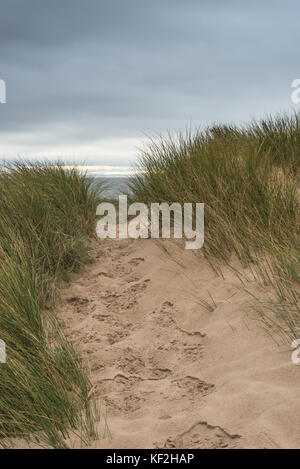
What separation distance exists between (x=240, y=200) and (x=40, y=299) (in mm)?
1833

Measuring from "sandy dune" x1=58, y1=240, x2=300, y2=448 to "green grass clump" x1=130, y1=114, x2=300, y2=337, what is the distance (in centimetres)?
22

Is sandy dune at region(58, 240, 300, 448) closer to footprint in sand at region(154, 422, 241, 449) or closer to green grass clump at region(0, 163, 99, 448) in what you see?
footprint in sand at region(154, 422, 241, 449)

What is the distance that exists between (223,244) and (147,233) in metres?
1.30

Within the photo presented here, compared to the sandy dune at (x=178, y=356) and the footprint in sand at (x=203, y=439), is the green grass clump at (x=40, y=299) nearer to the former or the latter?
the sandy dune at (x=178, y=356)

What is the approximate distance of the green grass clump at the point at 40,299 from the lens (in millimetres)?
2418

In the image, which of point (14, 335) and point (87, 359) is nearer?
point (14, 335)

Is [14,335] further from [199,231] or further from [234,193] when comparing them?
[234,193]

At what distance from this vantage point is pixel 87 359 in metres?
3.26

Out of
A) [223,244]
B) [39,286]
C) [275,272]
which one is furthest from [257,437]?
[39,286]

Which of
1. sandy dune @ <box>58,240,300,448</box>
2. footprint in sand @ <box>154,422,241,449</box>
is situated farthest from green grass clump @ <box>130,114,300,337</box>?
footprint in sand @ <box>154,422,241,449</box>

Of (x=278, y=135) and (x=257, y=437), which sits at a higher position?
(x=278, y=135)

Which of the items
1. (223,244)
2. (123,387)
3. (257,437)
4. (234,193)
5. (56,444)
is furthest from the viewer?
(234,193)

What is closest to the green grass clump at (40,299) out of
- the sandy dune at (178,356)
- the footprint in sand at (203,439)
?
the sandy dune at (178,356)

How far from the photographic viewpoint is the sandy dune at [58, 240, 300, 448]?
224 centimetres
